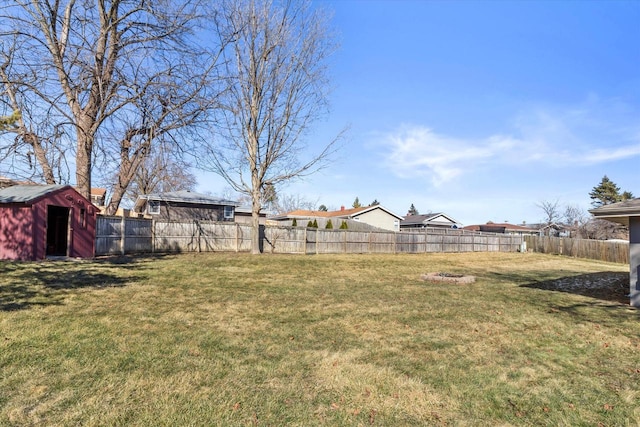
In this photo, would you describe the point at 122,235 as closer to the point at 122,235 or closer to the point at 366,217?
the point at 122,235

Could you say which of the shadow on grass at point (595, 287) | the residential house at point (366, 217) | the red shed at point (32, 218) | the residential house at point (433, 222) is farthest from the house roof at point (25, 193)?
the residential house at point (433, 222)

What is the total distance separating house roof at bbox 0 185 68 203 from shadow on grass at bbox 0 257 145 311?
213 centimetres

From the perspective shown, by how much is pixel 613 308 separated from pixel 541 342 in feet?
13.4

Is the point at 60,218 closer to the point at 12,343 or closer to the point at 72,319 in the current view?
the point at 72,319

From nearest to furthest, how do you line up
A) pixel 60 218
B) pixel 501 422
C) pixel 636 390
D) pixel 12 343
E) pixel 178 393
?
pixel 501 422
pixel 178 393
pixel 636 390
pixel 12 343
pixel 60 218

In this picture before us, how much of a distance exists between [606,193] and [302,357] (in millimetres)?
58836

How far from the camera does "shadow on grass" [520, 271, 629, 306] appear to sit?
919 centimetres

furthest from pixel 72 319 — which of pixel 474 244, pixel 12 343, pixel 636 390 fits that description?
pixel 474 244

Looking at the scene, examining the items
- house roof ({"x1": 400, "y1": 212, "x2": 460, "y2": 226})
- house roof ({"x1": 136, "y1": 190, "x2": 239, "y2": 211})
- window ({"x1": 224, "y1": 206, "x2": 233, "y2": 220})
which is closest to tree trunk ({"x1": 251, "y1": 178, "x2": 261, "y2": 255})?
house roof ({"x1": 136, "y1": 190, "x2": 239, "y2": 211})

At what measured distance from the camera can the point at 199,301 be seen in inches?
281

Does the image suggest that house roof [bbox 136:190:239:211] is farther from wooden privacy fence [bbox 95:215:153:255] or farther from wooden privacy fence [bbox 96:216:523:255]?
wooden privacy fence [bbox 95:215:153:255]

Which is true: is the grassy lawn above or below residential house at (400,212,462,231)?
below

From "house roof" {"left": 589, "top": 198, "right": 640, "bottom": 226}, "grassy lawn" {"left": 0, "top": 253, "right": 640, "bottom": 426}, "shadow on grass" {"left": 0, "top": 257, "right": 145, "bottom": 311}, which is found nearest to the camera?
"grassy lawn" {"left": 0, "top": 253, "right": 640, "bottom": 426}

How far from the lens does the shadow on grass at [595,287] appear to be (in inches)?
362
